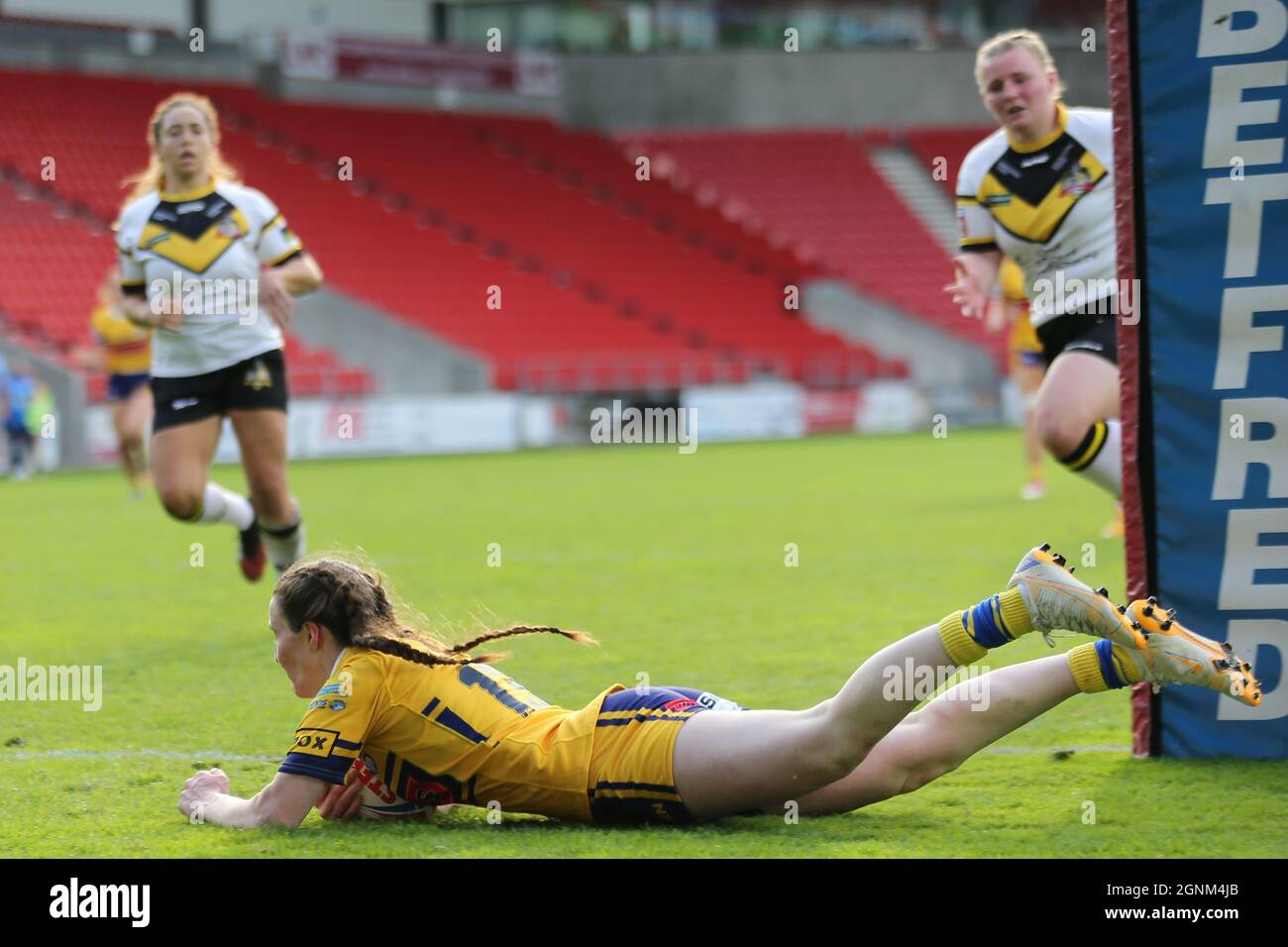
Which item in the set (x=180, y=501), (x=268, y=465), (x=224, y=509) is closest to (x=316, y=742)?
(x=268, y=465)

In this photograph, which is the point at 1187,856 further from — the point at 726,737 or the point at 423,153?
the point at 423,153

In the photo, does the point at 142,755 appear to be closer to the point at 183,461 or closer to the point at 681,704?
the point at 681,704

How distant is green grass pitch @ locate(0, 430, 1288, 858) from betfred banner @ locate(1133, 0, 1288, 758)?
1.19 ft

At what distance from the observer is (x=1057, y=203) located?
7.11 meters

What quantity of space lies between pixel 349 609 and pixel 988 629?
1.56 meters

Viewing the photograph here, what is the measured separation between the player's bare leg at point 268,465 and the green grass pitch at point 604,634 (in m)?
0.57

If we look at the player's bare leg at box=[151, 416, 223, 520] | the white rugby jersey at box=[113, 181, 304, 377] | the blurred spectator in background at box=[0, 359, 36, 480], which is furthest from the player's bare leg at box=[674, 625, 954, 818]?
the blurred spectator in background at box=[0, 359, 36, 480]

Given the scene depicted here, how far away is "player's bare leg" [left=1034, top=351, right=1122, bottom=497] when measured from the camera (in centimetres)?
669

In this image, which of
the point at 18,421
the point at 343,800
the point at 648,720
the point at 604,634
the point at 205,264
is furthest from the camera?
the point at 18,421

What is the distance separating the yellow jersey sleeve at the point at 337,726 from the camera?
4.05 metres

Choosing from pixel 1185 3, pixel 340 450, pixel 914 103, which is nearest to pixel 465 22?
pixel 914 103

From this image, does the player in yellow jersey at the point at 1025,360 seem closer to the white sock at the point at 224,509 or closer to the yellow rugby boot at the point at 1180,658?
the white sock at the point at 224,509

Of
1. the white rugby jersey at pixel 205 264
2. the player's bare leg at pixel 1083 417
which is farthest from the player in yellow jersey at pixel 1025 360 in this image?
the white rugby jersey at pixel 205 264
